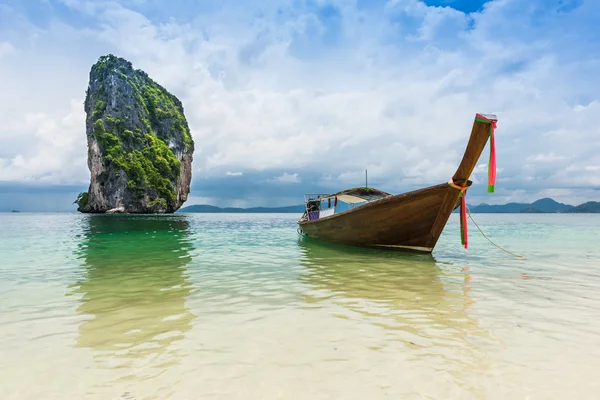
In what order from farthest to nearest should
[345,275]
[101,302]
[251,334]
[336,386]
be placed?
1. [345,275]
2. [101,302]
3. [251,334]
4. [336,386]

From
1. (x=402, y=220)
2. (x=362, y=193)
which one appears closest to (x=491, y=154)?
(x=402, y=220)

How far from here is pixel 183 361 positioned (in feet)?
11.5

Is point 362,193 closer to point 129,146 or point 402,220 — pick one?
point 402,220

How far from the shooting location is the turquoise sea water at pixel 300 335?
9.93 feet

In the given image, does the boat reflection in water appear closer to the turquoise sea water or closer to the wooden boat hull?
the turquoise sea water

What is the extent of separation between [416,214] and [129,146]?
74.2 meters

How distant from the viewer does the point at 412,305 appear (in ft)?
18.8

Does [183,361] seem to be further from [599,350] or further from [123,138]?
[123,138]

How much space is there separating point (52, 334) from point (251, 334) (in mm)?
2579

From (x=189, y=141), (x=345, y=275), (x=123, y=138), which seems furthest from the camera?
(x=189, y=141)

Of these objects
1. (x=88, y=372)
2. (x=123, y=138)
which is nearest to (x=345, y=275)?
(x=88, y=372)

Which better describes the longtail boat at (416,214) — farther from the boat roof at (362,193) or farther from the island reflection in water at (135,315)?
the island reflection in water at (135,315)

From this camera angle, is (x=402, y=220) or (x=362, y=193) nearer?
(x=402, y=220)

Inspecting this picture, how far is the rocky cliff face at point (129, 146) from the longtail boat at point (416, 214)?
66512mm
